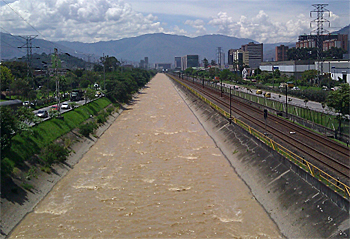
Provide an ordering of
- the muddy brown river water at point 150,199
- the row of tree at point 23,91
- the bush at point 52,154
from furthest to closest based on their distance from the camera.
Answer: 1. the bush at point 52,154
2. the row of tree at point 23,91
3. the muddy brown river water at point 150,199

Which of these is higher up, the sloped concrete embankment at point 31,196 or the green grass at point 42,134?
the green grass at point 42,134

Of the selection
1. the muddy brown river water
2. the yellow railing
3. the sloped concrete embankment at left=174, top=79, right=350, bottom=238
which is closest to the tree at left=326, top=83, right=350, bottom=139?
the yellow railing

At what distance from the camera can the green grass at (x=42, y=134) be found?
26.1 metres

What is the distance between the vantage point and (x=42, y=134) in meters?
32.3

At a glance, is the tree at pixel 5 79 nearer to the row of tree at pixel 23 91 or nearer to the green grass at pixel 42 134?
the row of tree at pixel 23 91

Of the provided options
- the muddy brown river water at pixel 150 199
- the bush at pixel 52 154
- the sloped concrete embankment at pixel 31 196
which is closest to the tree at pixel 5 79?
the muddy brown river water at pixel 150 199

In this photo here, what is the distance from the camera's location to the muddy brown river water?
18969 millimetres

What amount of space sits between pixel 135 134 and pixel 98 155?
10.5 metres

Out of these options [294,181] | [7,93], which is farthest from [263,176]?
[7,93]

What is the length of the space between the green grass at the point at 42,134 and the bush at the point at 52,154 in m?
0.72

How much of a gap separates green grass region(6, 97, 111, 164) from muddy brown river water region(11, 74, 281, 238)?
3.51 metres

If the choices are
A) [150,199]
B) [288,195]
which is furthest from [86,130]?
[288,195]

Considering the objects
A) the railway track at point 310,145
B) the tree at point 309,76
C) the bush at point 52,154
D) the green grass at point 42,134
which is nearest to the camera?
the railway track at point 310,145

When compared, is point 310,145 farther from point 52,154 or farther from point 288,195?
point 52,154
